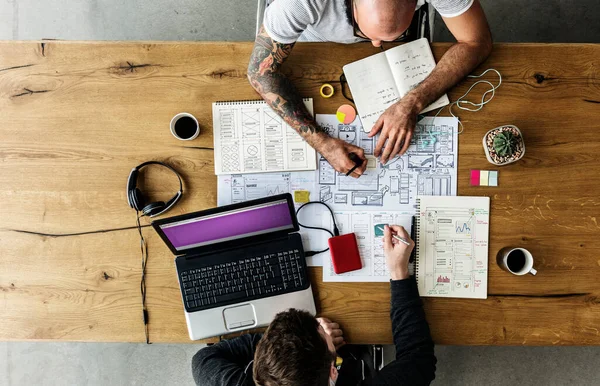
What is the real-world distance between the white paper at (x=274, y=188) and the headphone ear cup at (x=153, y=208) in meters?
0.17

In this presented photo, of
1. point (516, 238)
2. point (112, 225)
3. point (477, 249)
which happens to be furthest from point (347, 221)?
point (112, 225)

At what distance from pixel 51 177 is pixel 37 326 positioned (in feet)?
1.48

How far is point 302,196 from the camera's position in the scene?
1.19 metres

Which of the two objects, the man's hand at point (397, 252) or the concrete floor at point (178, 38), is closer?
the man's hand at point (397, 252)

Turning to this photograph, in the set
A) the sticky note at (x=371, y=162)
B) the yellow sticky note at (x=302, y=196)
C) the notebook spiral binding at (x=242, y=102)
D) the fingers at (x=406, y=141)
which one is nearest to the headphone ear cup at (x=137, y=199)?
the notebook spiral binding at (x=242, y=102)

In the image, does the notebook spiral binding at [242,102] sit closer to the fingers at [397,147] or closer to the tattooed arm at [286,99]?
the tattooed arm at [286,99]

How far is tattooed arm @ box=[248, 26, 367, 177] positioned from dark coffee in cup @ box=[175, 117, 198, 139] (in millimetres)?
223

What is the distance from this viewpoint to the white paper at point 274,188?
1.19 meters

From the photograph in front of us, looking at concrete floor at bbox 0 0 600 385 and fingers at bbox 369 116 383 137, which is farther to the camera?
concrete floor at bbox 0 0 600 385

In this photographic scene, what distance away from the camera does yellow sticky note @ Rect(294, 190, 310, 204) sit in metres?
1.19

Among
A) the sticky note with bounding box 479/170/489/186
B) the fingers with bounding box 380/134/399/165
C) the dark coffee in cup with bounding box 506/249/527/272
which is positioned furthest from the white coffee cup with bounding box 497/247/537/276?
the fingers with bounding box 380/134/399/165

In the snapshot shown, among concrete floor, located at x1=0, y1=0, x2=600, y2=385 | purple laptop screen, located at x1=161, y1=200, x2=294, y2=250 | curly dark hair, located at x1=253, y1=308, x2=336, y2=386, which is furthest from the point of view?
concrete floor, located at x1=0, y1=0, x2=600, y2=385

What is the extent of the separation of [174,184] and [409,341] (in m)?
0.83

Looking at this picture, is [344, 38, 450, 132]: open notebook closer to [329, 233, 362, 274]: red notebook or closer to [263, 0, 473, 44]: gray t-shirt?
[263, 0, 473, 44]: gray t-shirt
